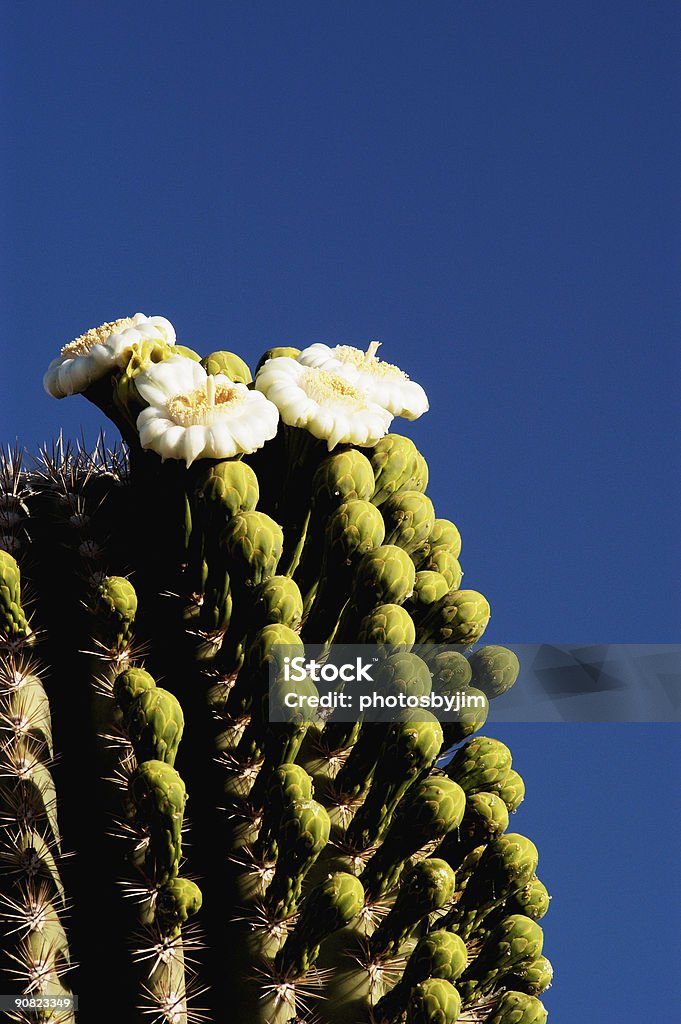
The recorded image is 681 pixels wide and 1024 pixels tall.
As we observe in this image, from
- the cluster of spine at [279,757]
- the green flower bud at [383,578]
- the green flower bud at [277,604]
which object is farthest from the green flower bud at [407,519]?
the green flower bud at [277,604]

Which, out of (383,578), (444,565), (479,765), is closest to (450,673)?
(479,765)

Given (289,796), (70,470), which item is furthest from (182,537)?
(289,796)

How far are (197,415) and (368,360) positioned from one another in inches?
31.3

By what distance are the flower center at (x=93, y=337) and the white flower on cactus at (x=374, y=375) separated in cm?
65

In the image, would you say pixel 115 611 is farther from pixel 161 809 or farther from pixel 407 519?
pixel 407 519

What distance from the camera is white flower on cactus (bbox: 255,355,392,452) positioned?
4.19 metres

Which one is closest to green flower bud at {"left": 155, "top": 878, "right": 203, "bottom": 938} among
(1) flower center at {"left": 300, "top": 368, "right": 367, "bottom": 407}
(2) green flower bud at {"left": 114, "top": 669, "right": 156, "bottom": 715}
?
(2) green flower bud at {"left": 114, "top": 669, "right": 156, "bottom": 715}

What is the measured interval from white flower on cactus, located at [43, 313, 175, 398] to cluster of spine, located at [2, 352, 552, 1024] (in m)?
0.34

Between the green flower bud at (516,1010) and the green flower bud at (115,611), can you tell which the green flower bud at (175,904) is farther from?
the green flower bud at (516,1010)

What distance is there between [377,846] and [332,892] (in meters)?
0.44

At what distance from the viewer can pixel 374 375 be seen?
4.61 meters

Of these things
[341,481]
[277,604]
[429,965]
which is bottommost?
[429,965]

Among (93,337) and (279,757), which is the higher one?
(93,337)

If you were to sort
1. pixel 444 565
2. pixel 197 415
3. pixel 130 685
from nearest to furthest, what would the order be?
pixel 130 685
pixel 197 415
pixel 444 565
